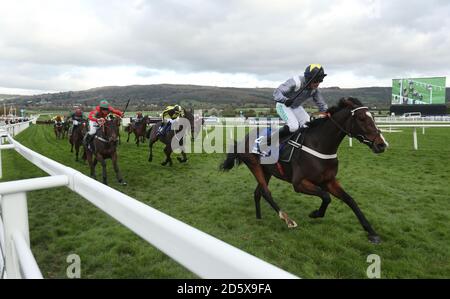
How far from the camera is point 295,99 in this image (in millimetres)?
5086

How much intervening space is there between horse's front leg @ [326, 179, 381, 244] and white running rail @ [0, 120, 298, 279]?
334 cm

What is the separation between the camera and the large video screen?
137ft

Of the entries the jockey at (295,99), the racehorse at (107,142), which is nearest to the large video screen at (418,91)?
the racehorse at (107,142)

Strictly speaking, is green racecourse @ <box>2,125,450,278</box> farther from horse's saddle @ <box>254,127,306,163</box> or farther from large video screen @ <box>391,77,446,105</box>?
large video screen @ <box>391,77,446,105</box>

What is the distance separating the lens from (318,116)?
4.70 m

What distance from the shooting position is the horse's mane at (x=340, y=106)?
440cm

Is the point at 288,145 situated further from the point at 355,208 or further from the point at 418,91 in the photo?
the point at 418,91

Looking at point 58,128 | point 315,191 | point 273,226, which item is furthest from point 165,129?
point 58,128

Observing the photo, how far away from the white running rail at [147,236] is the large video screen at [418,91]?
4790cm

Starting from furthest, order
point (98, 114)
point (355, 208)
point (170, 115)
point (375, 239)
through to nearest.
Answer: point (170, 115), point (98, 114), point (355, 208), point (375, 239)

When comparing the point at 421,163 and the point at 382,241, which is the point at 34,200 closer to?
the point at 382,241

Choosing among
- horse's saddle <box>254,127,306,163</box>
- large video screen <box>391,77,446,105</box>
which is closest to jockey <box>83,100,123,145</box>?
horse's saddle <box>254,127,306,163</box>

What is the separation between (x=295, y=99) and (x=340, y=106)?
766 millimetres
